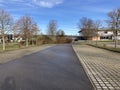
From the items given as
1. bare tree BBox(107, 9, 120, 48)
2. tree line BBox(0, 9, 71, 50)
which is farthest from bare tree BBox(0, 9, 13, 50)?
bare tree BBox(107, 9, 120, 48)

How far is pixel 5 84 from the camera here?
21.0 feet

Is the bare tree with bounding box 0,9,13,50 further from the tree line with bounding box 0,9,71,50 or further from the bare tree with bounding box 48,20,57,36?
the bare tree with bounding box 48,20,57,36

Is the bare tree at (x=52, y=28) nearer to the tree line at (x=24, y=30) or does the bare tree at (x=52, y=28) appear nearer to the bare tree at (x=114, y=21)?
the tree line at (x=24, y=30)

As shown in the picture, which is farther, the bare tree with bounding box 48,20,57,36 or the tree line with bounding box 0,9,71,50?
the bare tree with bounding box 48,20,57,36

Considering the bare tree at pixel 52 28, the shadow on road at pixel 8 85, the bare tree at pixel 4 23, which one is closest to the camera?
the shadow on road at pixel 8 85

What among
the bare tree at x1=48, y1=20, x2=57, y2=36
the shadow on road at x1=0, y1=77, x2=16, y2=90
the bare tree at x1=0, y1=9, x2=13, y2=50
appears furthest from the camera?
the bare tree at x1=48, y1=20, x2=57, y2=36

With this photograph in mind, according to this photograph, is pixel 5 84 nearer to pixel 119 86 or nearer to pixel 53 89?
pixel 53 89

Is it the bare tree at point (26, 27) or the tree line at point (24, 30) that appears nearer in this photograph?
the tree line at point (24, 30)

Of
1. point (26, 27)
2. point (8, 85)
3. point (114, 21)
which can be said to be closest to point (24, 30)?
point (26, 27)

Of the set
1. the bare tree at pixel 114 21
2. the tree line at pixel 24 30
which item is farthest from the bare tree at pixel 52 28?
the bare tree at pixel 114 21

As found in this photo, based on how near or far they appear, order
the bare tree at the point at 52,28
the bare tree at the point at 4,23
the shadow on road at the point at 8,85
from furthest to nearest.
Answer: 1. the bare tree at the point at 52,28
2. the bare tree at the point at 4,23
3. the shadow on road at the point at 8,85

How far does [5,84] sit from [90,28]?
58708 mm

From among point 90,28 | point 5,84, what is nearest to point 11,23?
point 5,84

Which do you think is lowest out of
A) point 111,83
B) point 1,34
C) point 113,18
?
point 111,83
